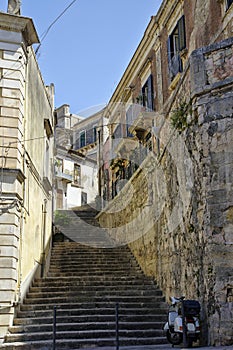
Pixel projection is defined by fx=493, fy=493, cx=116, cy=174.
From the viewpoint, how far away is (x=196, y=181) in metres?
8.45

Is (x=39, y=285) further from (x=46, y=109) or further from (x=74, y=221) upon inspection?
(x=74, y=221)

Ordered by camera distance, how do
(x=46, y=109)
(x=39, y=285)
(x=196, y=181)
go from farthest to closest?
(x=46, y=109)
(x=39, y=285)
(x=196, y=181)

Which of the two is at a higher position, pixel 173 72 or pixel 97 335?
pixel 173 72

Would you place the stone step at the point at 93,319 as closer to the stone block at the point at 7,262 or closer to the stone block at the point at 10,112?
the stone block at the point at 7,262

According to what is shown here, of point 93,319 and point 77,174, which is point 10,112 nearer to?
point 93,319

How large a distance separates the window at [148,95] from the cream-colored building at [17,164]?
26.4 feet

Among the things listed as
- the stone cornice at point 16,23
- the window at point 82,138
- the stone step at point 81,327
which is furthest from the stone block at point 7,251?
the window at point 82,138

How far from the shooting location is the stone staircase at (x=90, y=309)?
31.7 feet

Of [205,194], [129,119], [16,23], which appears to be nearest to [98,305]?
[205,194]

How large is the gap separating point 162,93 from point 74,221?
6.98 metres

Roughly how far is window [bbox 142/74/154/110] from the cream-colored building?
804 centimetres

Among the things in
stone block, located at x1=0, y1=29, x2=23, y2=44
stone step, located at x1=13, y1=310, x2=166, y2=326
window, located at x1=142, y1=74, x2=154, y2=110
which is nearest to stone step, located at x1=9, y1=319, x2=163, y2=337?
stone step, located at x1=13, y1=310, x2=166, y2=326

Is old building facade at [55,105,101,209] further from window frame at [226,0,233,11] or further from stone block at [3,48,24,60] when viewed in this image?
stone block at [3,48,24,60]

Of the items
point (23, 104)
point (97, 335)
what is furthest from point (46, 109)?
point (97, 335)
